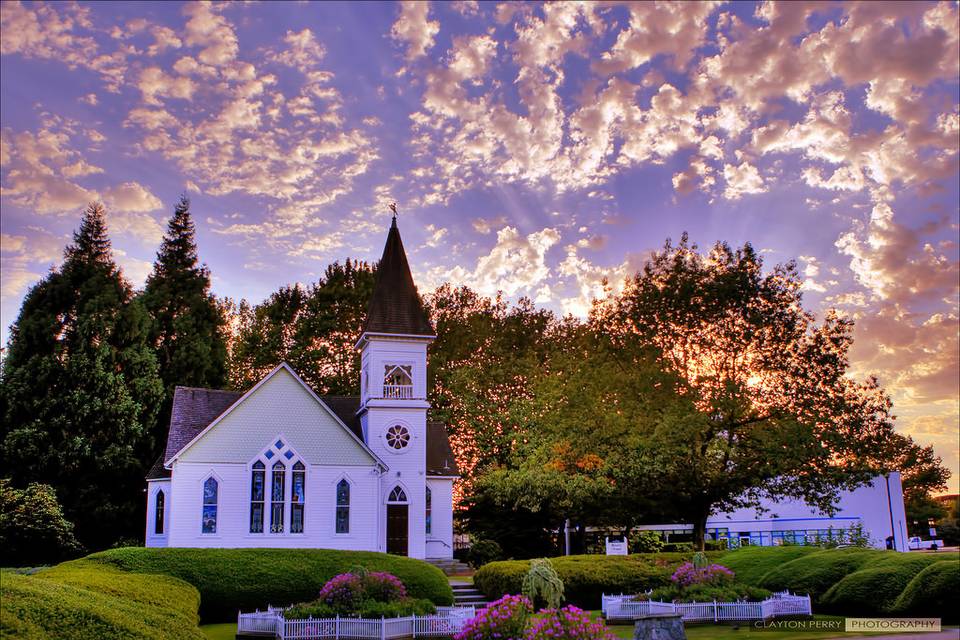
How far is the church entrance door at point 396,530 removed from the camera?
109 feet

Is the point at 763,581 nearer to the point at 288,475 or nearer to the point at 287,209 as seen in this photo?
the point at 288,475

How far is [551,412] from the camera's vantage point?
3659 cm

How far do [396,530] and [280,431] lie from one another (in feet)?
22.2

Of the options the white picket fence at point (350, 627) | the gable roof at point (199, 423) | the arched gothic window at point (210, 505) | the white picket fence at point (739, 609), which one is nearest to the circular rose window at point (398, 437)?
the gable roof at point (199, 423)

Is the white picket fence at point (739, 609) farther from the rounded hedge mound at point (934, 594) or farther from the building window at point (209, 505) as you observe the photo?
the building window at point (209, 505)

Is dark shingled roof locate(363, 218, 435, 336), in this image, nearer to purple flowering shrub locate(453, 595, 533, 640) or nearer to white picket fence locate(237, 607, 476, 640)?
white picket fence locate(237, 607, 476, 640)

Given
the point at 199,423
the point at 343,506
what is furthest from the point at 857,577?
the point at 199,423

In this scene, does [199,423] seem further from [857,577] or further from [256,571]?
[857,577]

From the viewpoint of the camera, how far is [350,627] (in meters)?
17.9

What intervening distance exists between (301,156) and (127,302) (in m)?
24.5

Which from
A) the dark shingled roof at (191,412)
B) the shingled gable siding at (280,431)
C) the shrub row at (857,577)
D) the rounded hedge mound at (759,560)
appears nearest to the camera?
the shrub row at (857,577)

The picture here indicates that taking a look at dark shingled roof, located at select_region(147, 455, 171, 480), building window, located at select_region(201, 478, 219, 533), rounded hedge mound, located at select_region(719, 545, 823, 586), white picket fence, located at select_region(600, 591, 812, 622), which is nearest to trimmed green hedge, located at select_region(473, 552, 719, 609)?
rounded hedge mound, located at select_region(719, 545, 823, 586)

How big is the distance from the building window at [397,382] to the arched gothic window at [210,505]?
8277 millimetres

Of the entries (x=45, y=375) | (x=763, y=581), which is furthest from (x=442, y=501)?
(x=45, y=375)
